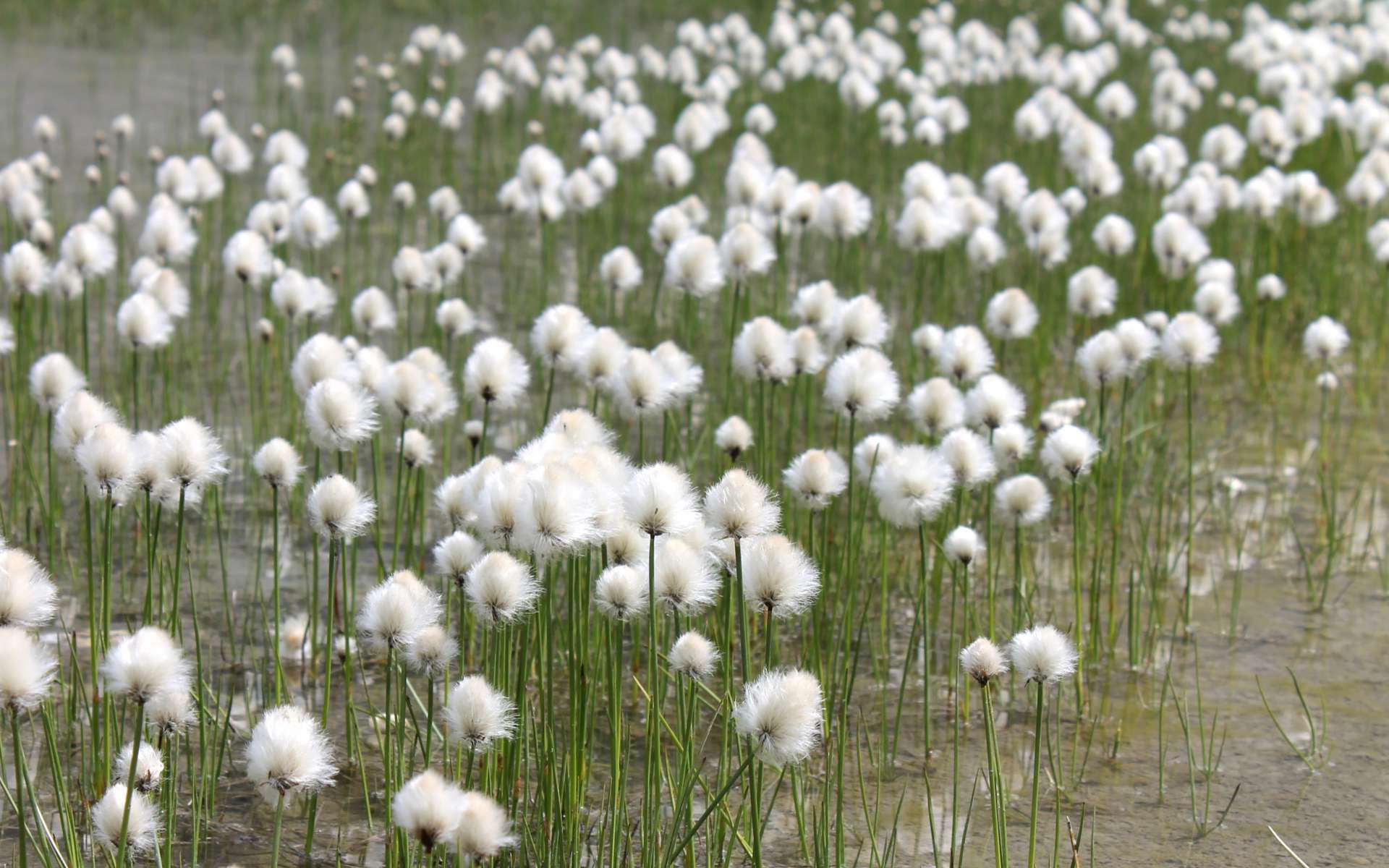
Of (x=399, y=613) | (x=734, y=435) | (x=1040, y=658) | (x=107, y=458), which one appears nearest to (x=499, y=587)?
(x=399, y=613)

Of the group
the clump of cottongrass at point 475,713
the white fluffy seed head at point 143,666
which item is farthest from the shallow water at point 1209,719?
the white fluffy seed head at point 143,666

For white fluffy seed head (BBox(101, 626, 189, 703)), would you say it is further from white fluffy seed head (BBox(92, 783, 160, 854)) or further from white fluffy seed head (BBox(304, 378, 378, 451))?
white fluffy seed head (BBox(304, 378, 378, 451))

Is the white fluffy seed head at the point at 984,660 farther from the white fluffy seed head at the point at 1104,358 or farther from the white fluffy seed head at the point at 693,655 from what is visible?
the white fluffy seed head at the point at 1104,358

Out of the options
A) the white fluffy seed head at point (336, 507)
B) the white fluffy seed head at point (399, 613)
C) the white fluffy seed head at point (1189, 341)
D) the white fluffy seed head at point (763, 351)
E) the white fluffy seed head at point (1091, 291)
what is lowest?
the white fluffy seed head at point (399, 613)

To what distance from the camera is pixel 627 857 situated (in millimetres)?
2969

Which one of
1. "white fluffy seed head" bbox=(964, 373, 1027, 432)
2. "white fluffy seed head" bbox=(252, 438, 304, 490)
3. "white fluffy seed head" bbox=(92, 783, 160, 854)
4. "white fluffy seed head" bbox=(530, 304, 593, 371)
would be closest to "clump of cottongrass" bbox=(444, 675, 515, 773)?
"white fluffy seed head" bbox=(92, 783, 160, 854)

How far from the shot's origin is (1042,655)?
278 cm

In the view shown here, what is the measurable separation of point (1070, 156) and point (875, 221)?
2025 mm

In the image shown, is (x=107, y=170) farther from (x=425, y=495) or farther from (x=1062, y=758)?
(x=1062, y=758)

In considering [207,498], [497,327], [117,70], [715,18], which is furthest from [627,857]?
[715,18]

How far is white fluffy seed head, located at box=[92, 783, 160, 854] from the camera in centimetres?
255

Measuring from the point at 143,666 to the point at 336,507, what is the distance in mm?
692

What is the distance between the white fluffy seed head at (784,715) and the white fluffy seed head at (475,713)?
1.26 ft

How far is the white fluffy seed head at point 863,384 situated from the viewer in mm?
3650
